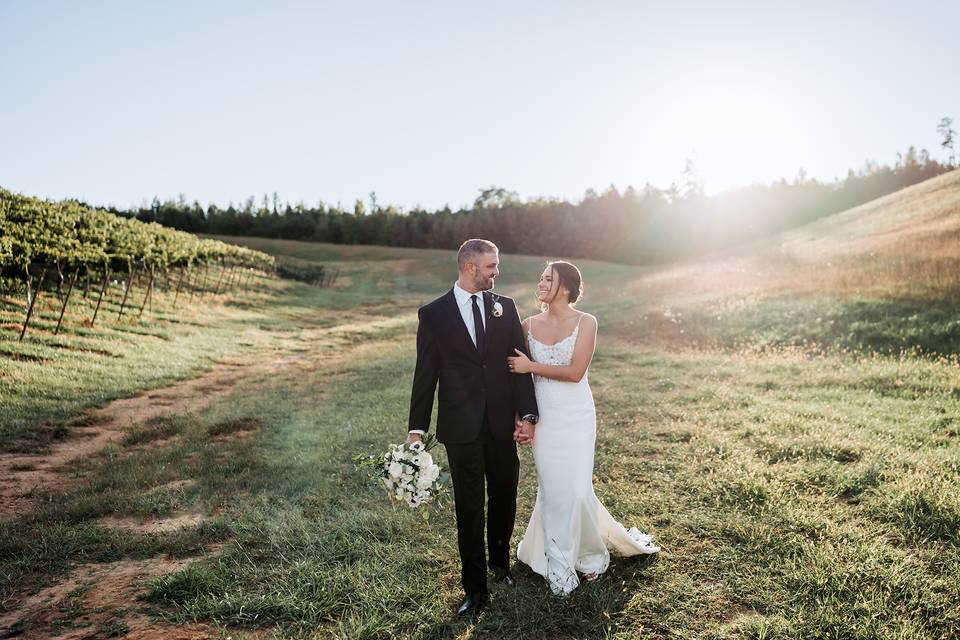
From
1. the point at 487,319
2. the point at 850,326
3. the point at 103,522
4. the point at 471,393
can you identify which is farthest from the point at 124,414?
the point at 850,326

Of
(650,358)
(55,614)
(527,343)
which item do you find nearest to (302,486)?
(55,614)

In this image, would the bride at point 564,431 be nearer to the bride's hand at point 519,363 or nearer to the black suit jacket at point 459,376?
the bride's hand at point 519,363

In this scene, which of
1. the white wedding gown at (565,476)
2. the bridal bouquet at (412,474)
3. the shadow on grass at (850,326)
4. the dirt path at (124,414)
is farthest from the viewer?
the shadow on grass at (850,326)

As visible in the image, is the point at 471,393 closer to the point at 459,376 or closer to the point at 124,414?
the point at 459,376

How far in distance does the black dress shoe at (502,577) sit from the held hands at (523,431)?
4.31ft

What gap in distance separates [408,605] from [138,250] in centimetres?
2736

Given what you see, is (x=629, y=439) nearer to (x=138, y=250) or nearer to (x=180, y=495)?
(x=180, y=495)

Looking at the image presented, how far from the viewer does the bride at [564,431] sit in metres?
4.72

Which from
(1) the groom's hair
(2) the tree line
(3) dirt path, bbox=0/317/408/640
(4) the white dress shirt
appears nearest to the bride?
(4) the white dress shirt

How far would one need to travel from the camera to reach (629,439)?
29.8ft

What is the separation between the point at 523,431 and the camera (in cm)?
465

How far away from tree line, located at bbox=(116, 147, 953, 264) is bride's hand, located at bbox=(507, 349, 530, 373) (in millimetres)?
69949

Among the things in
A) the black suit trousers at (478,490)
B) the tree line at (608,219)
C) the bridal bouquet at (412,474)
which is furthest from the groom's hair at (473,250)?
the tree line at (608,219)

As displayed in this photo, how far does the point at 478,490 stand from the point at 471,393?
83 centimetres
